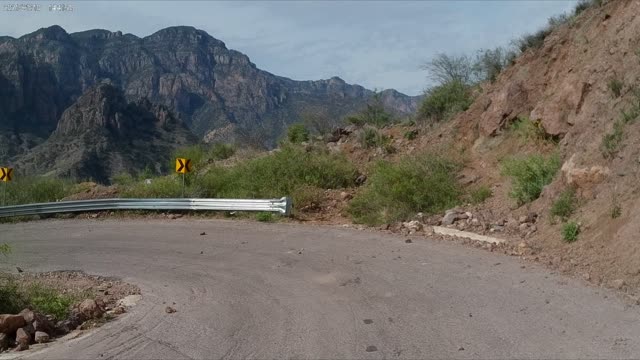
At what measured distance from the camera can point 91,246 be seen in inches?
657

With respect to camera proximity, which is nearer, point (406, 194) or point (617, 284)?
point (617, 284)

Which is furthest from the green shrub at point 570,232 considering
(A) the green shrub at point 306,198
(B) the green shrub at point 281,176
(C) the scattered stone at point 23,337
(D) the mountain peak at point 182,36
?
(D) the mountain peak at point 182,36

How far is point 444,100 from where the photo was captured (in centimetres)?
2834

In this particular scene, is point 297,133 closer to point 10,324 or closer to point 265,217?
point 265,217

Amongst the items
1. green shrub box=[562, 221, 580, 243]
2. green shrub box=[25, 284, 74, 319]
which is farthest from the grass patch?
green shrub box=[562, 221, 580, 243]

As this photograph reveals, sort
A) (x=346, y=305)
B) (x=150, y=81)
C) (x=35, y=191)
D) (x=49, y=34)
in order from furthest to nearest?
(x=150, y=81) → (x=49, y=34) → (x=35, y=191) → (x=346, y=305)

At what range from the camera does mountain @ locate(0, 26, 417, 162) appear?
248ft

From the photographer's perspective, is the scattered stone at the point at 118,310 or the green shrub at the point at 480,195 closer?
the scattered stone at the point at 118,310

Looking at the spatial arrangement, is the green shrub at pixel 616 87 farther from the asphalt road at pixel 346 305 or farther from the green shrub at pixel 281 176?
the green shrub at pixel 281 176

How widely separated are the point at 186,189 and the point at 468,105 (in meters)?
11.3

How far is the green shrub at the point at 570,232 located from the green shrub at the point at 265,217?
30.2ft

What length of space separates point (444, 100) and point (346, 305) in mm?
20384

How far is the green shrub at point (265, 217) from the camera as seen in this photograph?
63.6 ft

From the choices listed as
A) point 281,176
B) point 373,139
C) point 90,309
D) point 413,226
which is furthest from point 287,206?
point 90,309
